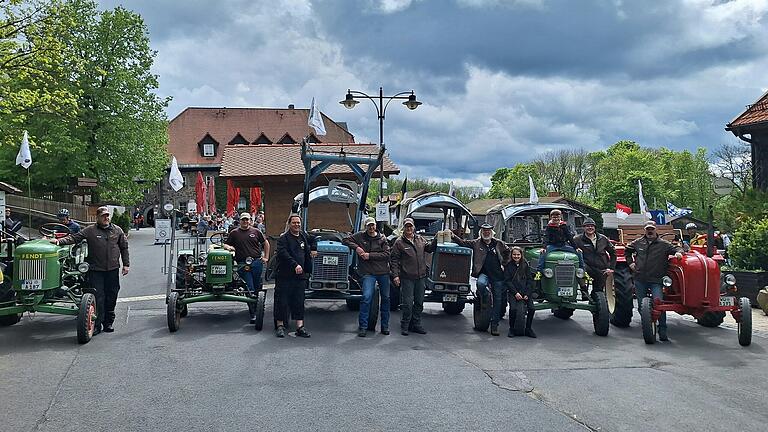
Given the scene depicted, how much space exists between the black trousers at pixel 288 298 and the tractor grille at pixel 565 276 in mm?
4019

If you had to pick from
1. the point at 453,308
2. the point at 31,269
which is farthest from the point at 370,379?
the point at 453,308

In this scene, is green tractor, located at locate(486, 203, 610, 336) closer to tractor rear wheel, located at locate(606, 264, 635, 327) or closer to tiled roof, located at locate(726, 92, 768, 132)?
tractor rear wheel, located at locate(606, 264, 635, 327)

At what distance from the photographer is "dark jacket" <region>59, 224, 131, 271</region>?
393 inches

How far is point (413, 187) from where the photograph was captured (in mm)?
87125

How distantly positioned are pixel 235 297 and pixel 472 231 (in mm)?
4806

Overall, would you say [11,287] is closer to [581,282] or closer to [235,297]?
[235,297]

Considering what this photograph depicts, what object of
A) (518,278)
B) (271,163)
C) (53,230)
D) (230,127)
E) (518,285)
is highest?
(230,127)

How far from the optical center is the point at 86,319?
30.1 feet

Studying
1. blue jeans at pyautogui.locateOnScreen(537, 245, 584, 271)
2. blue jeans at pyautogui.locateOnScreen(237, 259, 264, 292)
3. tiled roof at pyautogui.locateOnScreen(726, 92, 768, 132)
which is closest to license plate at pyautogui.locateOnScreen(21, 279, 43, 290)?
blue jeans at pyautogui.locateOnScreen(237, 259, 264, 292)

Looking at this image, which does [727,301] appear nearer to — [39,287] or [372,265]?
[372,265]

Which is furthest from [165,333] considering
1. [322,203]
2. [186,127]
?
[186,127]

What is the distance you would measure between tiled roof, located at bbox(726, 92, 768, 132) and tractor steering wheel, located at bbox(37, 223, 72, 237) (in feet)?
72.0

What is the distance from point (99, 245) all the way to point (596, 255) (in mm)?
7921

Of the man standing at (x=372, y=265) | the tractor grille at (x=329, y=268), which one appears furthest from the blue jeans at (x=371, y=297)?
the tractor grille at (x=329, y=268)
